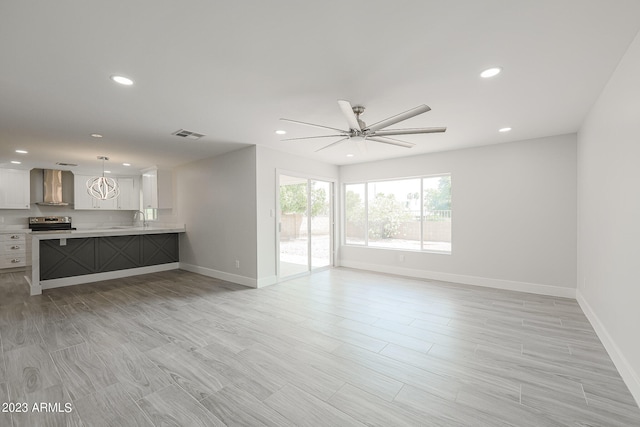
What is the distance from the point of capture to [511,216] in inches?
185

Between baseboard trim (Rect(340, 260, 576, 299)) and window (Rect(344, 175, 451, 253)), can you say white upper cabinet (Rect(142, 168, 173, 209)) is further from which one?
baseboard trim (Rect(340, 260, 576, 299))

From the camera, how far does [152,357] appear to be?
Answer: 8.39ft

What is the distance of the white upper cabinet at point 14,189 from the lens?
6.46 m

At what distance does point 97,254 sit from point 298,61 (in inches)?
228

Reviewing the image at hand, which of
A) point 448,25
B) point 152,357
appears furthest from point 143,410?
point 448,25

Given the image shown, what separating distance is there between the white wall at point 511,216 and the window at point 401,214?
8.7 inches

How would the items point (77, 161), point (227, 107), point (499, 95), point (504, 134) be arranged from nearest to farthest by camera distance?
point (499, 95)
point (227, 107)
point (504, 134)
point (77, 161)

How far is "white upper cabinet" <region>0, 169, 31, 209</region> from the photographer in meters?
6.46

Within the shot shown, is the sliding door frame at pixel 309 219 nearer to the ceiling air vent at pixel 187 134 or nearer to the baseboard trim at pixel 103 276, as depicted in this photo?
the ceiling air vent at pixel 187 134

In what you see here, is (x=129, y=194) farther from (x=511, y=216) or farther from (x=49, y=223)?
(x=511, y=216)

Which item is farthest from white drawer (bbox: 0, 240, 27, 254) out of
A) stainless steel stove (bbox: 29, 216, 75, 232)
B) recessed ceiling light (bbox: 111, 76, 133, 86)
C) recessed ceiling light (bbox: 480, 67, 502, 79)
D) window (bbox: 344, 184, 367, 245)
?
recessed ceiling light (bbox: 480, 67, 502, 79)

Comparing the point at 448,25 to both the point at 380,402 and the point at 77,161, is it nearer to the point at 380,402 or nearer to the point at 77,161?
the point at 380,402

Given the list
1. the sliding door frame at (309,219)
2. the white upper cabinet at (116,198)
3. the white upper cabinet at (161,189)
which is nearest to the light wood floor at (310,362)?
the sliding door frame at (309,219)

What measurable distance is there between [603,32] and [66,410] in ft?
14.7
